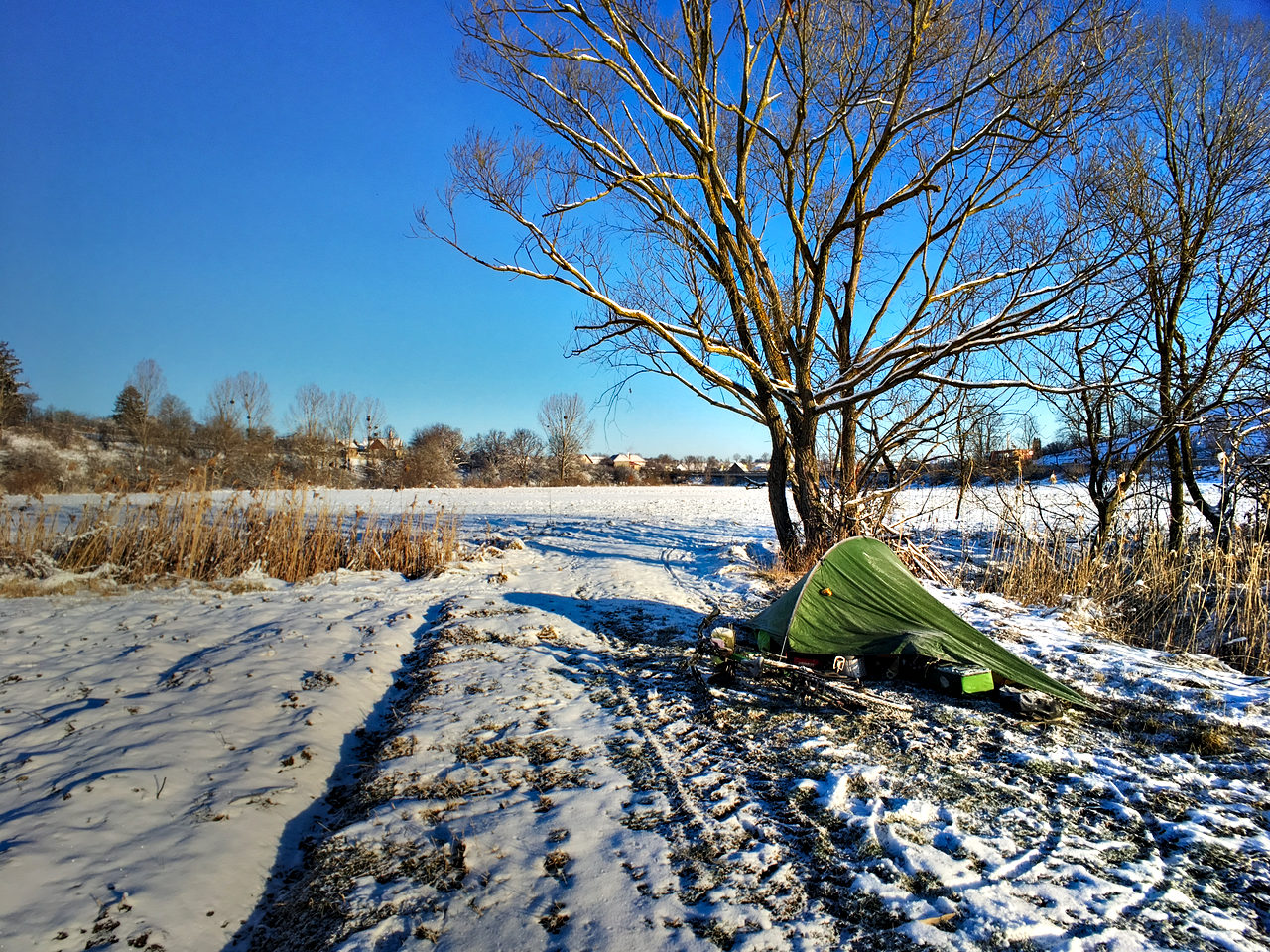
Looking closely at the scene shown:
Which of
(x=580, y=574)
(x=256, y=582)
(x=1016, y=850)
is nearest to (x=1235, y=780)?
(x=1016, y=850)

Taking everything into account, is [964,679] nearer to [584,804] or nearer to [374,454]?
[584,804]

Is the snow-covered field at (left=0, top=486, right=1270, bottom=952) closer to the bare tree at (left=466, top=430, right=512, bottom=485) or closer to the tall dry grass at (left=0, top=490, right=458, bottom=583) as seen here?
the tall dry grass at (left=0, top=490, right=458, bottom=583)

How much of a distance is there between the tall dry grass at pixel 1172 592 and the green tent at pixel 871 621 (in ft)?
8.08

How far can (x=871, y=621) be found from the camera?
446 centimetres

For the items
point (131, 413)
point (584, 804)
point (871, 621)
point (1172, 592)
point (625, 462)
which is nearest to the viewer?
point (584, 804)

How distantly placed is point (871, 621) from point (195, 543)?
26.2ft

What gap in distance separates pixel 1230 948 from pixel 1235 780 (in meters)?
1.54

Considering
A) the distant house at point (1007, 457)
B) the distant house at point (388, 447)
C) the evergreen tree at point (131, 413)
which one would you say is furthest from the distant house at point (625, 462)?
the distant house at point (1007, 457)

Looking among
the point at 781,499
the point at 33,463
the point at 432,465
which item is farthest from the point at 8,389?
the point at 781,499

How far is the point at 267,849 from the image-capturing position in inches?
98.7

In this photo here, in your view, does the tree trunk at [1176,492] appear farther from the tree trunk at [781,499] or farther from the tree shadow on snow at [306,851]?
the tree shadow on snow at [306,851]

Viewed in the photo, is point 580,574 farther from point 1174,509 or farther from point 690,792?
point 1174,509

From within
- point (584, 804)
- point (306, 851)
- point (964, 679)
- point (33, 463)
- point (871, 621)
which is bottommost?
point (306, 851)

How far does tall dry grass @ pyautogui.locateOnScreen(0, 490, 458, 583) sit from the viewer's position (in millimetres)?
7137
